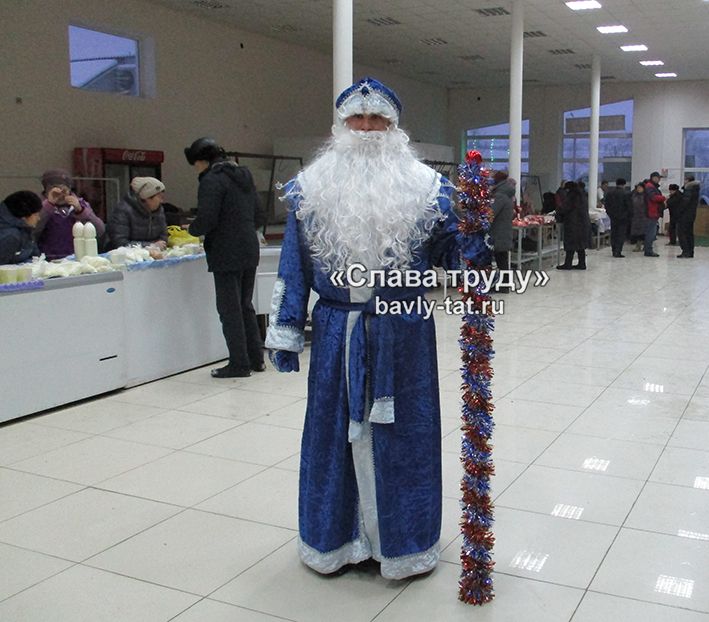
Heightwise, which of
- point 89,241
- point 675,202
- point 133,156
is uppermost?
point 133,156

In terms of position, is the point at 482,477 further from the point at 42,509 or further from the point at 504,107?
the point at 504,107

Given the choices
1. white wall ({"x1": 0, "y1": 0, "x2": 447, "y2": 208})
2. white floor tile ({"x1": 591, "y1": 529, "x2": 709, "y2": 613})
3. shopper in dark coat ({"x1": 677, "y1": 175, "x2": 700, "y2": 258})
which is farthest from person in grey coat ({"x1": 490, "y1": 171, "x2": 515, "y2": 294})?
white floor tile ({"x1": 591, "y1": 529, "x2": 709, "y2": 613})

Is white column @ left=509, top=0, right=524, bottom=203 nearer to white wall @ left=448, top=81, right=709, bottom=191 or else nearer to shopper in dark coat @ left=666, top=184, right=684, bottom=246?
shopper in dark coat @ left=666, top=184, right=684, bottom=246

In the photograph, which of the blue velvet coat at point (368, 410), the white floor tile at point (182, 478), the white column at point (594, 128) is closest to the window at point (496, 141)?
the white column at point (594, 128)

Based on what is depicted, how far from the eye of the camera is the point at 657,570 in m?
2.53

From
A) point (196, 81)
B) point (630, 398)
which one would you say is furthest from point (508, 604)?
point (196, 81)

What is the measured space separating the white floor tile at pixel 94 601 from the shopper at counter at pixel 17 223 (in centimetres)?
241

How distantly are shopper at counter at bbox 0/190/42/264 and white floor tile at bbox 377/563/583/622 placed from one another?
10.0 ft

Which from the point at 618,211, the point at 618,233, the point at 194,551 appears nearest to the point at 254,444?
the point at 194,551

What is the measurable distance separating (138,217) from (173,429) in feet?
5.93

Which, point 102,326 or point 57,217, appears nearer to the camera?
point 102,326

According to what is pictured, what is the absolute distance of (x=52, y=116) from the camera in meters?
9.80

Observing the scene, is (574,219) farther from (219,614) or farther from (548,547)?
(219,614)

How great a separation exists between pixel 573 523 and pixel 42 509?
1.98 meters
